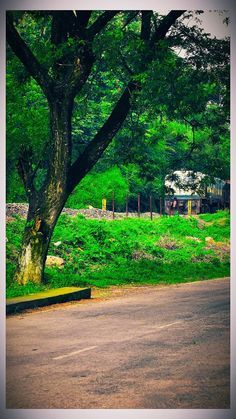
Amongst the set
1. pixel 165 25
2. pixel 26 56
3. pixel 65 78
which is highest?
pixel 165 25

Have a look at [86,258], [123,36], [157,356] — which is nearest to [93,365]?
[157,356]

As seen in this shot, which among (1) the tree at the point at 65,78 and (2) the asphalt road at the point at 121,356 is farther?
(1) the tree at the point at 65,78

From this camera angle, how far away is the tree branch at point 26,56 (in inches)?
531

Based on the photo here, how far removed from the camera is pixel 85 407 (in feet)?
22.1

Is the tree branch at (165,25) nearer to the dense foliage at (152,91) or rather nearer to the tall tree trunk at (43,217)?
the dense foliage at (152,91)

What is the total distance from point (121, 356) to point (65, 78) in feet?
23.4

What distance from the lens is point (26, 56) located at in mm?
13789

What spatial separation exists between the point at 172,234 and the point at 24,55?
52.3 ft

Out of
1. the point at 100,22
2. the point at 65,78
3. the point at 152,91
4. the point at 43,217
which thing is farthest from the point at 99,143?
the point at 100,22

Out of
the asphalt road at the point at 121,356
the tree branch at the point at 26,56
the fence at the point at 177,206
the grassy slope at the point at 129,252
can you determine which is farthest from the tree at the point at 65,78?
the fence at the point at 177,206

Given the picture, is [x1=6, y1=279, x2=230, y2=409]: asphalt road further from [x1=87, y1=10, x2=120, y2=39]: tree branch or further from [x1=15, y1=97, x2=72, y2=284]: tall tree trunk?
[x1=87, y1=10, x2=120, y2=39]: tree branch

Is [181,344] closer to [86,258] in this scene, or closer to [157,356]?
[157,356]

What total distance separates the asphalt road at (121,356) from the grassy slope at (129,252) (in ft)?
8.24

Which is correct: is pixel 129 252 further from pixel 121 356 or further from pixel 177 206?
pixel 121 356
